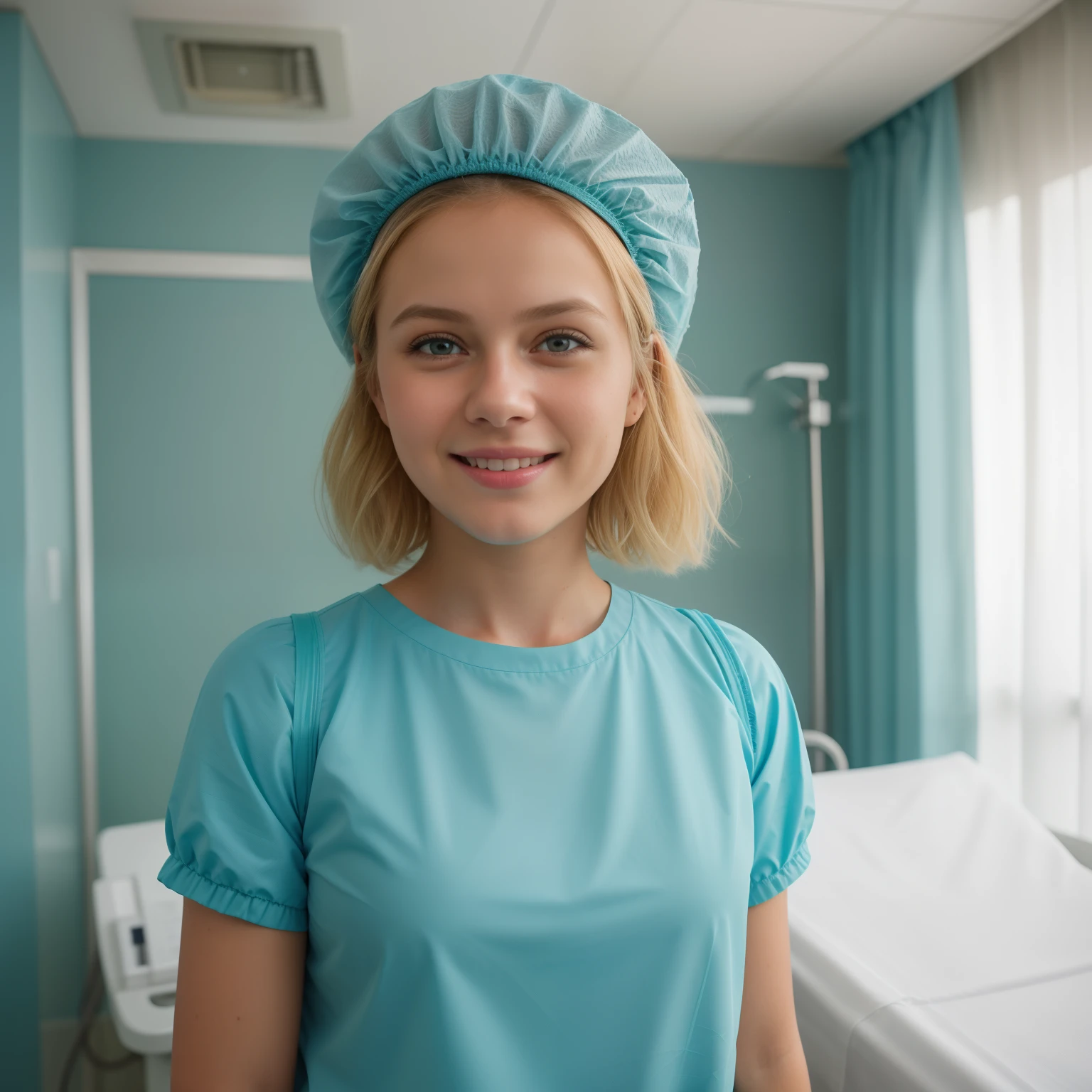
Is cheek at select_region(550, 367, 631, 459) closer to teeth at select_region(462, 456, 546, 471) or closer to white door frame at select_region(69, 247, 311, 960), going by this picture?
teeth at select_region(462, 456, 546, 471)

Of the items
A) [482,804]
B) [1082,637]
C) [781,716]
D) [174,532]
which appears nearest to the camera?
[482,804]

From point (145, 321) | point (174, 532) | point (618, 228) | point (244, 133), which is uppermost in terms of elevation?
point (244, 133)

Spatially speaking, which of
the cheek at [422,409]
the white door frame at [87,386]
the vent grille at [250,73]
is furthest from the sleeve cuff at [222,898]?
the vent grille at [250,73]

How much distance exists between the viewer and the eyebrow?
73 cm

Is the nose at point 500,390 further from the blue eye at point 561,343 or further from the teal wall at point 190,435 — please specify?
the teal wall at point 190,435

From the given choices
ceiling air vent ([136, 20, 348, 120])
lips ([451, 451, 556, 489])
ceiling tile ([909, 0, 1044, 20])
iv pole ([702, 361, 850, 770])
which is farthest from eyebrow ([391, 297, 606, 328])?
iv pole ([702, 361, 850, 770])

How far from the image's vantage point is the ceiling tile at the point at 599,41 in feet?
6.66

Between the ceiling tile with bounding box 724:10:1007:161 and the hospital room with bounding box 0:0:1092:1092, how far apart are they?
2cm

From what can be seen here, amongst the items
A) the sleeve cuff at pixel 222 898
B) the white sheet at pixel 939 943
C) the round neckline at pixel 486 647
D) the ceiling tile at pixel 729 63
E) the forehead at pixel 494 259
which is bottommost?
the white sheet at pixel 939 943

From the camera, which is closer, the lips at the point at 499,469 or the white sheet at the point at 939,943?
the lips at the point at 499,469

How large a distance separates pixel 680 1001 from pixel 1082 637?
1.80m

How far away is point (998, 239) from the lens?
2441 millimetres

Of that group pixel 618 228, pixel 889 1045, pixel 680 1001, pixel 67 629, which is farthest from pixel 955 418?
pixel 67 629

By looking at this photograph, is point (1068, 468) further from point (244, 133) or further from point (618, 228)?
point (244, 133)
